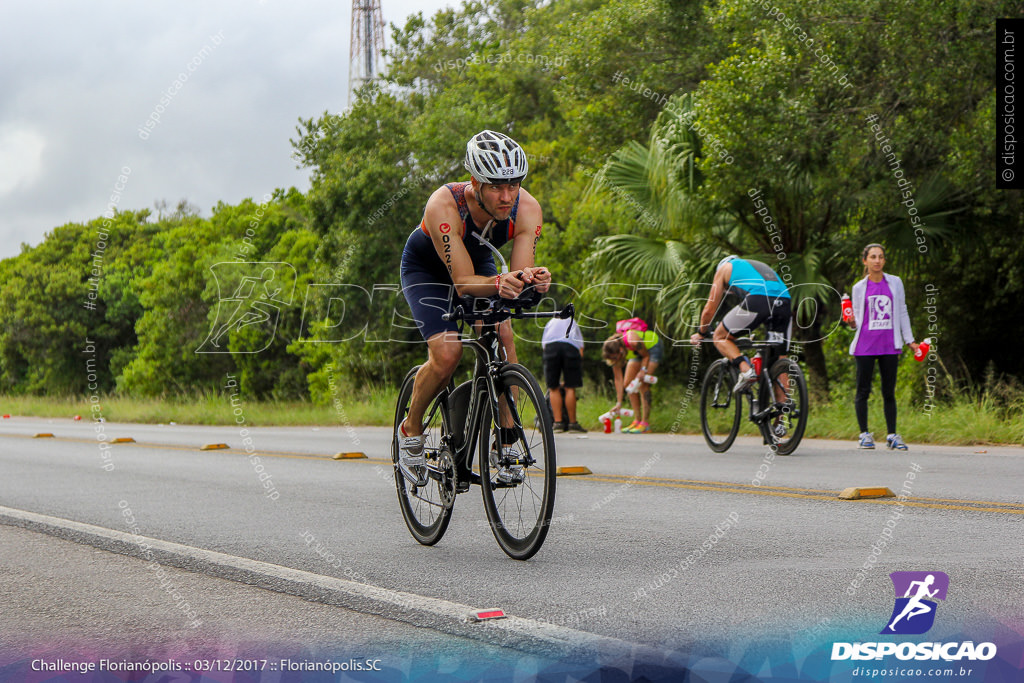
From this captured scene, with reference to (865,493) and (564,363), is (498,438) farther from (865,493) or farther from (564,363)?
(564,363)

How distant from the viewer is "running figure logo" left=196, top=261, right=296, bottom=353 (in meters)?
36.8

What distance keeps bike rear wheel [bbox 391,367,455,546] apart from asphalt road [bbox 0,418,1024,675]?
124mm

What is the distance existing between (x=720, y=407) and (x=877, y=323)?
1.81m

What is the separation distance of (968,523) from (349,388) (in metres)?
24.5

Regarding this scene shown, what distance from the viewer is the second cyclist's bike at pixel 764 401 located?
10477mm

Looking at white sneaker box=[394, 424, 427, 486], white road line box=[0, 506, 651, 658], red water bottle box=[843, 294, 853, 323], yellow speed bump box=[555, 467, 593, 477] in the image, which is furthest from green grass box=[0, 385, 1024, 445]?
white road line box=[0, 506, 651, 658]

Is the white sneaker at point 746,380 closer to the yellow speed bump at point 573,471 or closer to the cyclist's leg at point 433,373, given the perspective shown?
the yellow speed bump at point 573,471

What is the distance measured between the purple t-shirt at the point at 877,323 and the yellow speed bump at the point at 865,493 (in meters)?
4.10

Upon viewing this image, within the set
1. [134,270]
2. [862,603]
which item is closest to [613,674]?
[862,603]

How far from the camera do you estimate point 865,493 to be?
729 centimetres

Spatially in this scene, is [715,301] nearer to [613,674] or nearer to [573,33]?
[613,674]

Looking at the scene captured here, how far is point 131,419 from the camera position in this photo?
29.5 meters

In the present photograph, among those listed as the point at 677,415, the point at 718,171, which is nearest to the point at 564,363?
the point at 677,415

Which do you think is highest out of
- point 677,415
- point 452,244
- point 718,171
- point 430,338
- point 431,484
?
point 718,171
